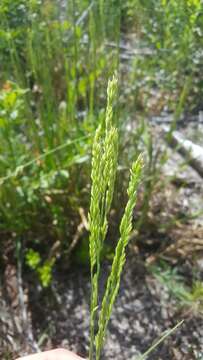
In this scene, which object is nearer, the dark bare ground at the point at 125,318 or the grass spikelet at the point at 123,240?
the grass spikelet at the point at 123,240

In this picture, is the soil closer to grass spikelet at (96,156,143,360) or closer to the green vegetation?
the green vegetation

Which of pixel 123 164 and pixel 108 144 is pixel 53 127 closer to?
pixel 123 164

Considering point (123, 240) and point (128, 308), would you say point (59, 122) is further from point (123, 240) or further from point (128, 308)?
point (123, 240)

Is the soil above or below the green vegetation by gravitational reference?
below

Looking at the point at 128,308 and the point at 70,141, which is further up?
the point at 70,141

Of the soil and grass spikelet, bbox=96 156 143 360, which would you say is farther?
the soil

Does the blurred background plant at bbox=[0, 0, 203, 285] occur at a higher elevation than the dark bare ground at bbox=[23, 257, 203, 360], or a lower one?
higher

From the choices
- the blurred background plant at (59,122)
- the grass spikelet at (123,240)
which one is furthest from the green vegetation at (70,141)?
the grass spikelet at (123,240)

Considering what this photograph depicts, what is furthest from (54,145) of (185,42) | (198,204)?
(198,204)

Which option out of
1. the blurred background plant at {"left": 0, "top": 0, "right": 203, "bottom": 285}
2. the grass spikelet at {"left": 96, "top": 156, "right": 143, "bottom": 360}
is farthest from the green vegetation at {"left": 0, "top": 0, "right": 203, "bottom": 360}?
the grass spikelet at {"left": 96, "top": 156, "right": 143, "bottom": 360}

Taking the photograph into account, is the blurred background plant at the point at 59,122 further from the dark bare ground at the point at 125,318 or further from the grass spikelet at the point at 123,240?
the grass spikelet at the point at 123,240

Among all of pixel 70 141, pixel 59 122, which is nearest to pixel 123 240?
pixel 70 141
